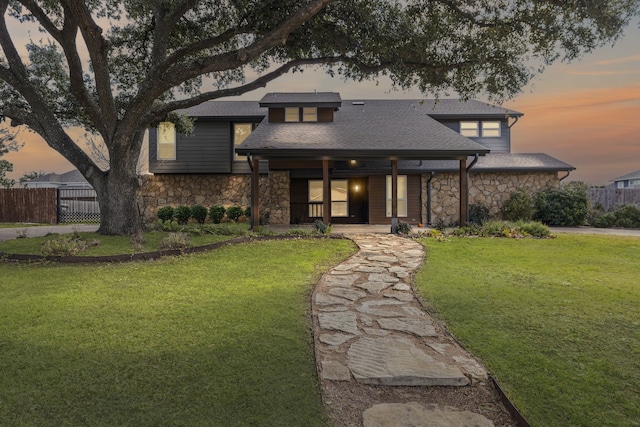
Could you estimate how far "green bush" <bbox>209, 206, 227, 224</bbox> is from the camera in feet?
55.1

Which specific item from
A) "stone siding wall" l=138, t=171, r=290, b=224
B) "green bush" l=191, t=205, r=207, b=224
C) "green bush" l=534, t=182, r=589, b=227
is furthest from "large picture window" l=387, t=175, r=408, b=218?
"green bush" l=191, t=205, r=207, b=224

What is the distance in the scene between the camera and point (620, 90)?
12.2 metres

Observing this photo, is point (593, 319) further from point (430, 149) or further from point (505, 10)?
point (430, 149)

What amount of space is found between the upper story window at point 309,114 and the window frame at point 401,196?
4342 millimetres

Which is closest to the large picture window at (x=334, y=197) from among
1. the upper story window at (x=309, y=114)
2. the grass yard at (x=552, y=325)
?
the upper story window at (x=309, y=114)

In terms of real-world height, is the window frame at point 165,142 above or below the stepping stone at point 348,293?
above

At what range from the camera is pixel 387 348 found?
3.40 meters

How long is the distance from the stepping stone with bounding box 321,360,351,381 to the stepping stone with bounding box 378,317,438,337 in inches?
40.2

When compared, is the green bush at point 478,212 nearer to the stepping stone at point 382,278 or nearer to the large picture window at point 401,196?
the large picture window at point 401,196

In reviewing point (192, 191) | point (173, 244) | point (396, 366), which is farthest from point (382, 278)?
point (192, 191)

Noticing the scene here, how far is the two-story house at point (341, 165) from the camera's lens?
580 inches

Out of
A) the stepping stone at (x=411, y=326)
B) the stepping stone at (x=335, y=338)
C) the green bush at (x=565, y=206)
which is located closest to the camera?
the stepping stone at (x=335, y=338)

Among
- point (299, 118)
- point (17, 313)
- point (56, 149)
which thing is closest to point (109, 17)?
point (56, 149)

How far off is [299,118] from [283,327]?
535 inches
